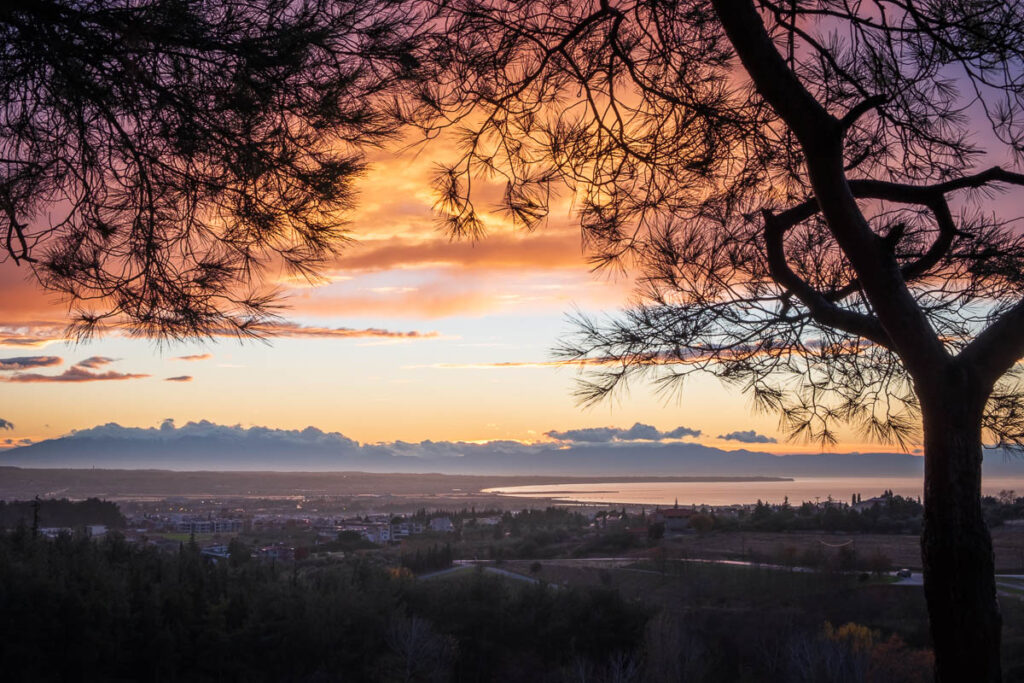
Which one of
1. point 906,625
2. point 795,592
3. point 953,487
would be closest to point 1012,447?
point 953,487

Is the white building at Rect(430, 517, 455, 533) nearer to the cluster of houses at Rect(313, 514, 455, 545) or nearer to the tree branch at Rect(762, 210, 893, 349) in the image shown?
the cluster of houses at Rect(313, 514, 455, 545)

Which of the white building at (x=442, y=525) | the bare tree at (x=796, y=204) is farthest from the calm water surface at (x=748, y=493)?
the bare tree at (x=796, y=204)

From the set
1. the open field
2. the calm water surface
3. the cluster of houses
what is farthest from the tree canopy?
the calm water surface

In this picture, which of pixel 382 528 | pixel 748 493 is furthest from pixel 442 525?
pixel 748 493

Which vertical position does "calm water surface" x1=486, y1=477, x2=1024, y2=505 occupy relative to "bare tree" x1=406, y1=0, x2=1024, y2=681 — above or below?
below

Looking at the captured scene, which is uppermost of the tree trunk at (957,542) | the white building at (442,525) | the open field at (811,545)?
the tree trunk at (957,542)

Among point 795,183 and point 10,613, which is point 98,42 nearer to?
point 795,183

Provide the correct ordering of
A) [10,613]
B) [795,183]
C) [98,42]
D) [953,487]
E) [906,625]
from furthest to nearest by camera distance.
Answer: [906,625], [10,613], [795,183], [98,42], [953,487]

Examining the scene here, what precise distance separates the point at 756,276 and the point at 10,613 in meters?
13.0

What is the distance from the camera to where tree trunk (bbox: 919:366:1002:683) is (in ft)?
6.71

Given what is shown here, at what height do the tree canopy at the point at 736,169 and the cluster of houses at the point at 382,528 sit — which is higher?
the tree canopy at the point at 736,169

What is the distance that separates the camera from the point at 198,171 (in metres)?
3.08

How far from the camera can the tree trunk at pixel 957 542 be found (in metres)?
2.04

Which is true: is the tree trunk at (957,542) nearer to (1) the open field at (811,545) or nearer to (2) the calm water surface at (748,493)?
(1) the open field at (811,545)
